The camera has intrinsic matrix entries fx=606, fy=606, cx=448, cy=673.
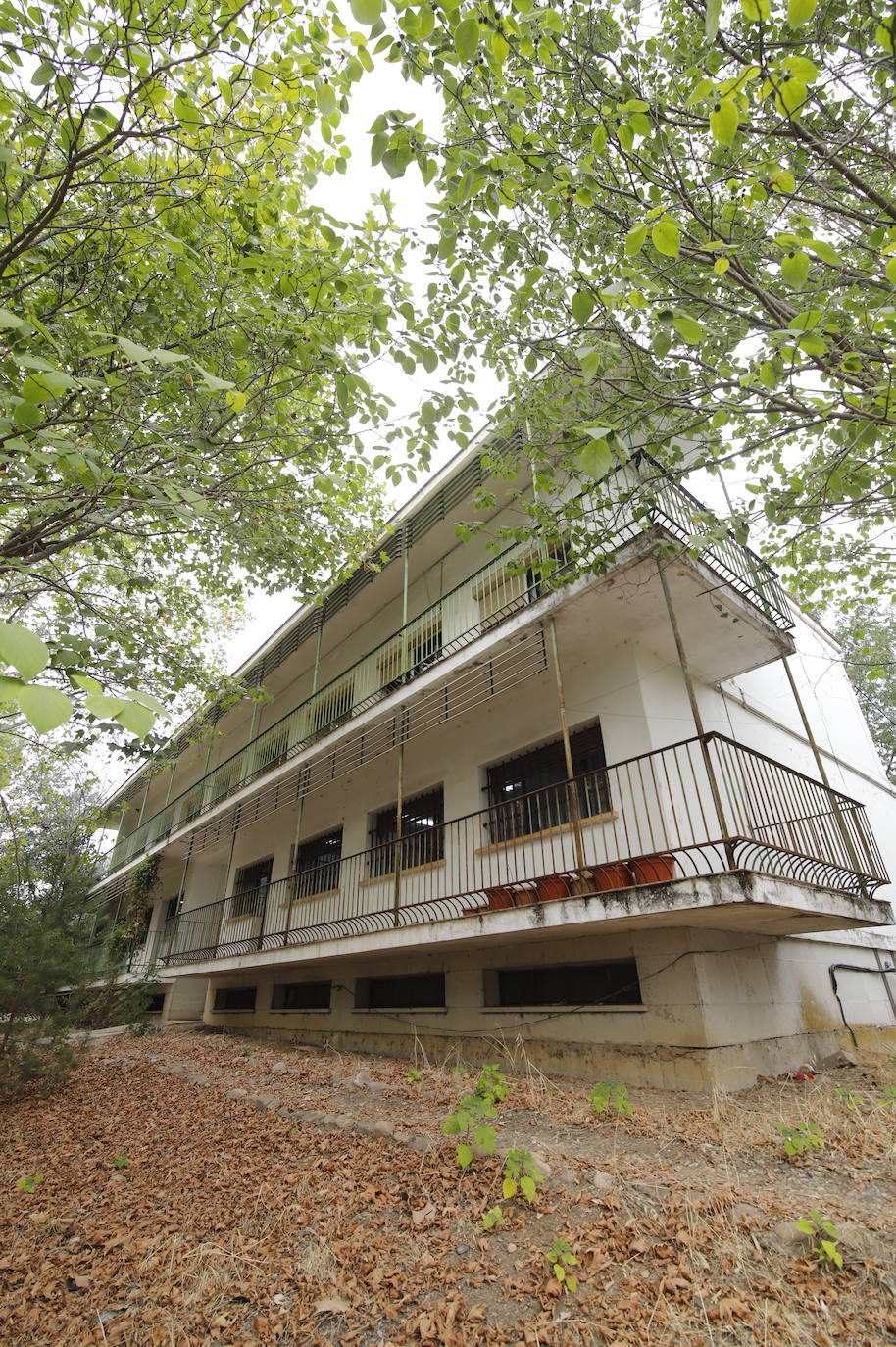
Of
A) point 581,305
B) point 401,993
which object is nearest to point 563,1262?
point 581,305

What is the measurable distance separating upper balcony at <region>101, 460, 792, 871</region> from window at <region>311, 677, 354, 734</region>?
3cm

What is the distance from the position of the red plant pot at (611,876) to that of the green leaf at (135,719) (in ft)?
15.8

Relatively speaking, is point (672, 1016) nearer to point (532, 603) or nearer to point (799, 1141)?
point (799, 1141)

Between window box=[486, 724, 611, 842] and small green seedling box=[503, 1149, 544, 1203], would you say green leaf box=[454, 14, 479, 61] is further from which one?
window box=[486, 724, 611, 842]

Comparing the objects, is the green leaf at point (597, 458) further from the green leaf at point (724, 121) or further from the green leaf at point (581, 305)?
the green leaf at point (724, 121)

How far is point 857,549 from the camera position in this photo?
21.7ft

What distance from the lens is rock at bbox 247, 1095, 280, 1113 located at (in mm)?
5949

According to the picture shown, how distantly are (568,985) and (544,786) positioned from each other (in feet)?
7.89

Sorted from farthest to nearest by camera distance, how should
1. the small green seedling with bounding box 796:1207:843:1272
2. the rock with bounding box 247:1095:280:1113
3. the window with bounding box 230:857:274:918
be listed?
the window with bounding box 230:857:274:918, the rock with bounding box 247:1095:280:1113, the small green seedling with bounding box 796:1207:843:1272

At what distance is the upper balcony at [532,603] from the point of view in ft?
21.3

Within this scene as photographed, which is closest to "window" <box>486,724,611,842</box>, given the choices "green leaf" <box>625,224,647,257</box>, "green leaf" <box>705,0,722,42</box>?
"green leaf" <box>625,224,647,257</box>

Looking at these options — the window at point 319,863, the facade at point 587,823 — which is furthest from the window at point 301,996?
the window at point 319,863

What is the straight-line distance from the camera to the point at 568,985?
24.3 ft

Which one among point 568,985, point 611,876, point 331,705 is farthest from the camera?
point 331,705
